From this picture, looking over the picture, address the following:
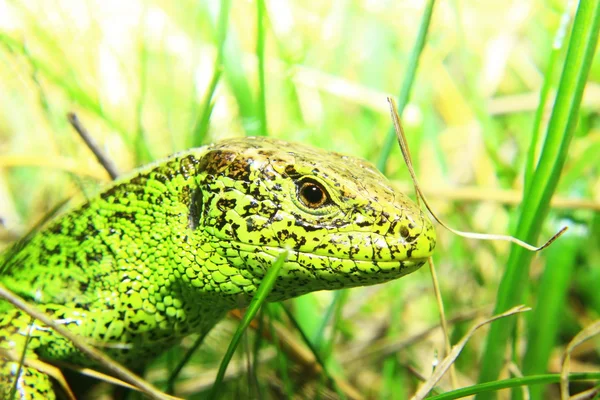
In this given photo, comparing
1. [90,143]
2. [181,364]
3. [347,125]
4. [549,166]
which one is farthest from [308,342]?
[347,125]

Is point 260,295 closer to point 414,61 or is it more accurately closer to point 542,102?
point 414,61

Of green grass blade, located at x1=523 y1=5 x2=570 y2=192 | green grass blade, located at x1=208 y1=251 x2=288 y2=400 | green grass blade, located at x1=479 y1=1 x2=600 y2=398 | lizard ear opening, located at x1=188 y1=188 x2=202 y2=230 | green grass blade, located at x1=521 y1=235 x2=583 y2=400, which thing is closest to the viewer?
green grass blade, located at x1=208 y1=251 x2=288 y2=400

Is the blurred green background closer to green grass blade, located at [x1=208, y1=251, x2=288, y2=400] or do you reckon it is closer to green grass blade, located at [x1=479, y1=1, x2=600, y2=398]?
green grass blade, located at [x1=479, y1=1, x2=600, y2=398]

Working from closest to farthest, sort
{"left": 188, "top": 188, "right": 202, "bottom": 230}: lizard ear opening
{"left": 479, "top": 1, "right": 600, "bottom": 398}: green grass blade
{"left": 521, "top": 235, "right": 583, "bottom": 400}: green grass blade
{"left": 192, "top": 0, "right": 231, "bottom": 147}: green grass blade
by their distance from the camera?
{"left": 479, "top": 1, "right": 600, "bottom": 398}: green grass blade → {"left": 188, "top": 188, "right": 202, "bottom": 230}: lizard ear opening → {"left": 192, "top": 0, "right": 231, "bottom": 147}: green grass blade → {"left": 521, "top": 235, "right": 583, "bottom": 400}: green grass blade

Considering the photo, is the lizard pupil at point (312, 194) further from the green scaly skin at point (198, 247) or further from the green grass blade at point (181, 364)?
the green grass blade at point (181, 364)

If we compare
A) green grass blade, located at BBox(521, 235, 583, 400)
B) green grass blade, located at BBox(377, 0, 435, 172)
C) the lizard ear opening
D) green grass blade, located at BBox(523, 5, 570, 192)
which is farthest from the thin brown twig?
green grass blade, located at BBox(521, 235, 583, 400)

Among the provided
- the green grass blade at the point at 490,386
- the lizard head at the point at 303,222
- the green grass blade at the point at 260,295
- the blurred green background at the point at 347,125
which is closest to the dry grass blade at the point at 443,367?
the green grass blade at the point at 490,386

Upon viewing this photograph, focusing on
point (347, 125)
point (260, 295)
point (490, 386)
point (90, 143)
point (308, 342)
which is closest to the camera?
point (260, 295)

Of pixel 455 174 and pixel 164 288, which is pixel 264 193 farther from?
pixel 455 174
